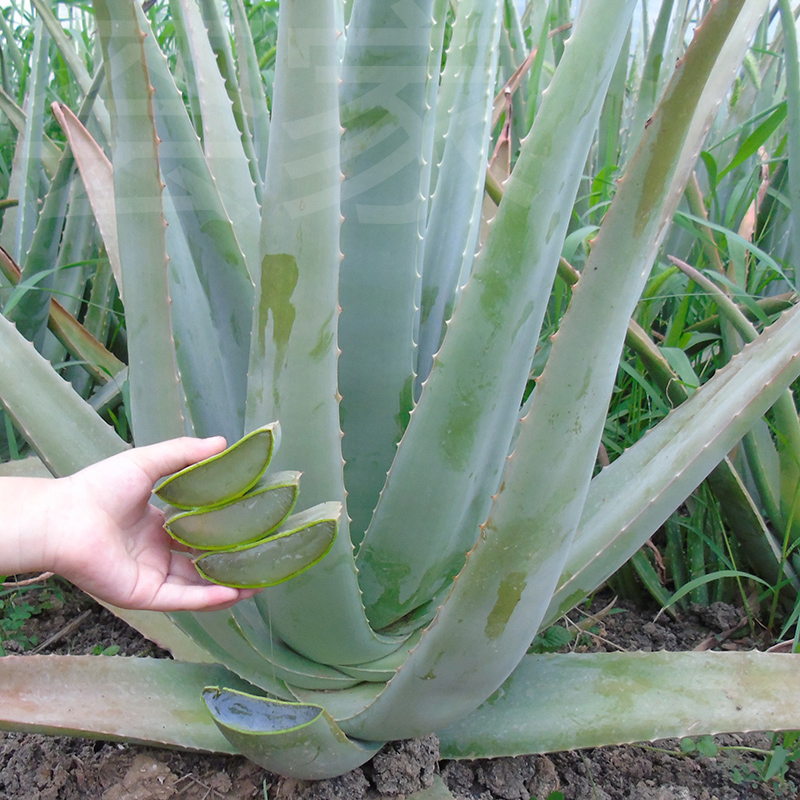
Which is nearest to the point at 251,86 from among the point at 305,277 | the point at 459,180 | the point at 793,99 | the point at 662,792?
the point at 459,180

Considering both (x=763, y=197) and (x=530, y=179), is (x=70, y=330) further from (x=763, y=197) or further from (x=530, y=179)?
(x=763, y=197)

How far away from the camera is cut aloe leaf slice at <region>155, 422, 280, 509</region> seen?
1.46 feet

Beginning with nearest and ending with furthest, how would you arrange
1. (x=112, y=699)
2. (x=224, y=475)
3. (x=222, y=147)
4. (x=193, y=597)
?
1. (x=224, y=475)
2. (x=193, y=597)
3. (x=112, y=699)
4. (x=222, y=147)

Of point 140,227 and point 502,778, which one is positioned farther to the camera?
point 502,778

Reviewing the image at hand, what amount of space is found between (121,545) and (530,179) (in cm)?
45

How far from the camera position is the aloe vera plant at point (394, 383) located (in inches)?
19.3

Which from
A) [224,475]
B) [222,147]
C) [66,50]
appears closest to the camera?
[224,475]

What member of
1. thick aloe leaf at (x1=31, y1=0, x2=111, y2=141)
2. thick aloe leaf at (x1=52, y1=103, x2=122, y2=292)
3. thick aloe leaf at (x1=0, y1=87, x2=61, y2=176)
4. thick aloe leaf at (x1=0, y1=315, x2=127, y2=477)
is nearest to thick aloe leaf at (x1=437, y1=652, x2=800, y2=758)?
thick aloe leaf at (x1=0, y1=315, x2=127, y2=477)

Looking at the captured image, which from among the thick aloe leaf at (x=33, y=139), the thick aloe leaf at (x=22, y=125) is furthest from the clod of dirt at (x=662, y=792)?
the thick aloe leaf at (x=22, y=125)

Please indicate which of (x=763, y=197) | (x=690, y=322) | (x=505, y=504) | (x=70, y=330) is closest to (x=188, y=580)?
(x=505, y=504)

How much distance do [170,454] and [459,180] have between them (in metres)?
0.50

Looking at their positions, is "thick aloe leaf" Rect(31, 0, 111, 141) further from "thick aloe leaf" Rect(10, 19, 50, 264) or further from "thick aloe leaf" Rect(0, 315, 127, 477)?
"thick aloe leaf" Rect(0, 315, 127, 477)

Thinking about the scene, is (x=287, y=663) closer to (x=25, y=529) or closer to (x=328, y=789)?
(x=328, y=789)

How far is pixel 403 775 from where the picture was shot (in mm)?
676
